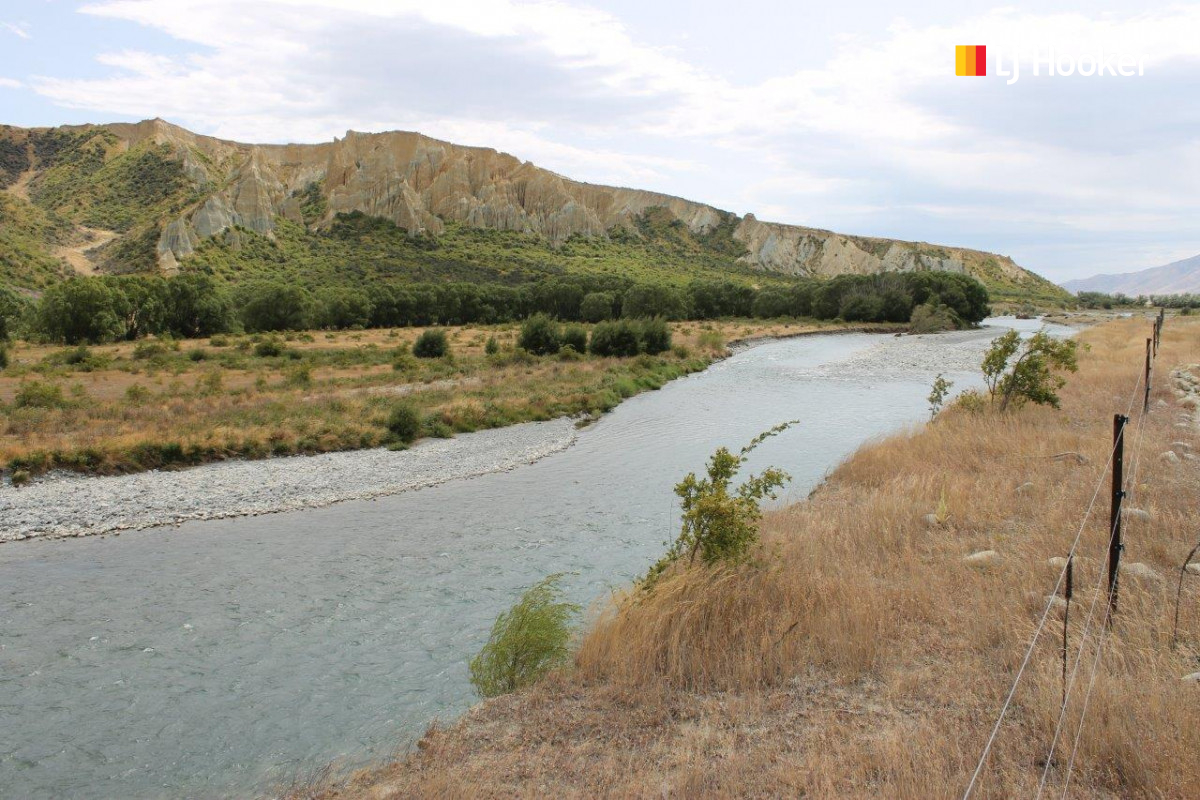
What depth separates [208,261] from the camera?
279 feet

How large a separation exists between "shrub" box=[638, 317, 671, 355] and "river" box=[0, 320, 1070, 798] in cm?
2878

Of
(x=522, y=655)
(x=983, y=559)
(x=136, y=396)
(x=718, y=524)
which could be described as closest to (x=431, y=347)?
(x=136, y=396)

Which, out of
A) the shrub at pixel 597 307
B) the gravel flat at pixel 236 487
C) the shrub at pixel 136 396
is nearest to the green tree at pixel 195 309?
the shrub at pixel 136 396

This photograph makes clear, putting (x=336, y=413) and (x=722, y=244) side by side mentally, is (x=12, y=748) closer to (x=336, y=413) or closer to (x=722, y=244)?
(x=336, y=413)

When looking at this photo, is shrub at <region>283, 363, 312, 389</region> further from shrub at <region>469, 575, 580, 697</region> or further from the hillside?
the hillside

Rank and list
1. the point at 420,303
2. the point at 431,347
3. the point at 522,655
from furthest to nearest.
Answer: the point at 420,303 < the point at 431,347 < the point at 522,655

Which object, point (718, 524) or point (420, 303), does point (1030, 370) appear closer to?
point (718, 524)

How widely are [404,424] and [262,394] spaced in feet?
32.5

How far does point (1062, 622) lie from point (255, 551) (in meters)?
13.6

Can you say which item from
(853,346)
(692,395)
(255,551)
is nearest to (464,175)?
(853,346)

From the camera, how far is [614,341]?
49.3 meters

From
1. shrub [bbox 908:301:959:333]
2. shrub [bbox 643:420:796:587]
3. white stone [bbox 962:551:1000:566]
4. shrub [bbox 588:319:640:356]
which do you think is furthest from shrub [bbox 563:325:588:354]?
shrub [bbox 908:301:959:333]

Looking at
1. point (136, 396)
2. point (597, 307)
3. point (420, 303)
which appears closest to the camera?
point (136, 396)

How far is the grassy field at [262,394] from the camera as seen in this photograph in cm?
2123
